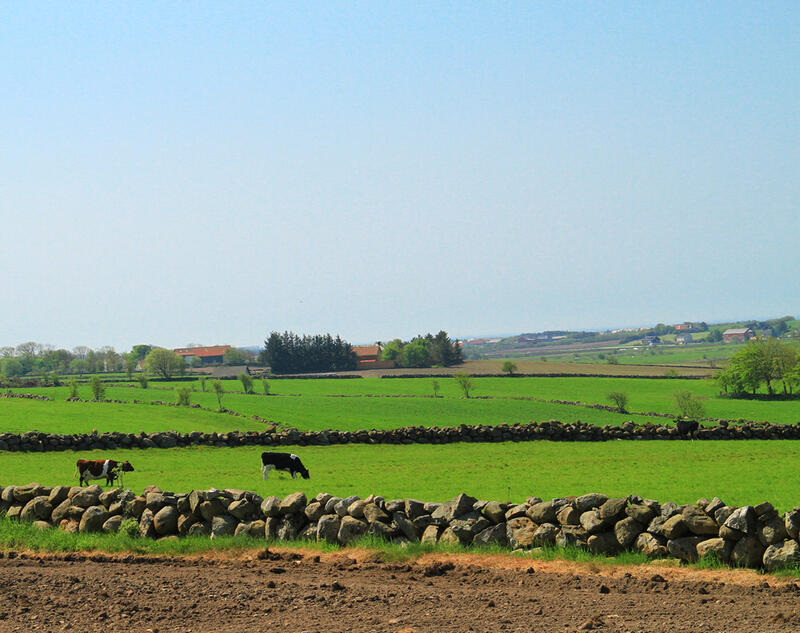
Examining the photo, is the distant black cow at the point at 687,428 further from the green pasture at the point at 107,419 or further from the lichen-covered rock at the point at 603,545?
the lichen-covered rock at the point at 603,545

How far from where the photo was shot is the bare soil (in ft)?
31.5

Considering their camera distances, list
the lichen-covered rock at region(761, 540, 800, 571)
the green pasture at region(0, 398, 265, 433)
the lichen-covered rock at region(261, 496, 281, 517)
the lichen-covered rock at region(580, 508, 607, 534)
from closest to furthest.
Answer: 1. the lichen-covered rock at region(761, 540, 800, 571)
2. the lichen-covered rock at region(580, 508, 607, 534)
3. the lichen-covered rock at region(261, 496, 281, 517)
4. the green pasture at region(0, 398, 265, 433)

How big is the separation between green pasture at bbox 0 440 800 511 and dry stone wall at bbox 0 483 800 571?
5852 mm

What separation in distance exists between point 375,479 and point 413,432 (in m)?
22.3

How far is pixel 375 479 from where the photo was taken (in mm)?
26781

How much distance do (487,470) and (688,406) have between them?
195 feet

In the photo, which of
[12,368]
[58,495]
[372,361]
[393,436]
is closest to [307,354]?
[372,361]

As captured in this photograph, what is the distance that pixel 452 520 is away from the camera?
47.5 feet

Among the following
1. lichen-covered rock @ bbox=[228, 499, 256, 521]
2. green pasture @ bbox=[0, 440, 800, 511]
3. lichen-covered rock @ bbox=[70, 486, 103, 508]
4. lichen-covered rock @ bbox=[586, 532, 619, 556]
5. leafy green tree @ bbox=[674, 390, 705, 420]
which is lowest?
leafy green tree @ bbox=[674, 390, 705, 420]

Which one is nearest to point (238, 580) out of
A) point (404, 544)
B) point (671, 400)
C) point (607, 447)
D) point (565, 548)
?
point (404, 544)

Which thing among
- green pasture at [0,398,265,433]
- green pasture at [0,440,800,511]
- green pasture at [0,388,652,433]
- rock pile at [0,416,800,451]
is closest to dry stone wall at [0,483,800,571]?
green pasture at [0,440,800,511]

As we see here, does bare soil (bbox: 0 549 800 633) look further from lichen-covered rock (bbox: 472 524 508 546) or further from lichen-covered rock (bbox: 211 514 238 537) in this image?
lichen-covered rock (bbox: 211 514 238 537)

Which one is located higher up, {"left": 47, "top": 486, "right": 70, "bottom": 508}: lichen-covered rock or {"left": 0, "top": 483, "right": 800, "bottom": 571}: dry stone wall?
{"left": 47, "top": 486, "right": 70, "bottom": 508}: lichen-covered rock

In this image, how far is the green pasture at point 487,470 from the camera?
23.0 meters
